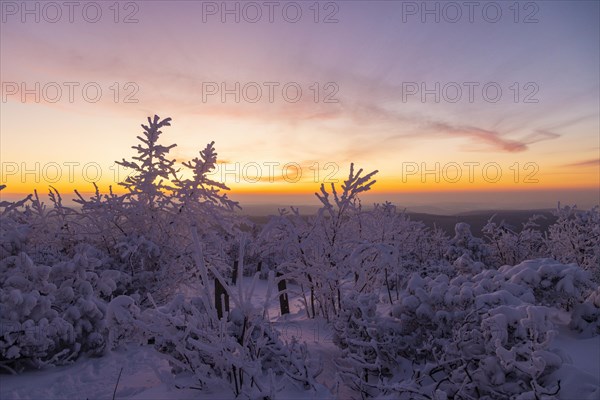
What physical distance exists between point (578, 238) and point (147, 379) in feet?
64.1

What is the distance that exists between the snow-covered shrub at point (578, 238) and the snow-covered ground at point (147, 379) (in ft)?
38.6

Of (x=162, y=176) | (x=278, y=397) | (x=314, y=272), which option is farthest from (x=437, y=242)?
(x=278, y=397)

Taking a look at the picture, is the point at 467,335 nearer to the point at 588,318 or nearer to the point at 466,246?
the point at 588,318

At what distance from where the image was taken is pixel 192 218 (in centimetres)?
1160

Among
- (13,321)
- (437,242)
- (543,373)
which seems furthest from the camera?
(437,242)

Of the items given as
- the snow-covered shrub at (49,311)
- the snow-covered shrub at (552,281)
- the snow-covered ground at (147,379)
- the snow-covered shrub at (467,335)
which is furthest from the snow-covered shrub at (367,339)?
the snow-covered shrub at (49,311)

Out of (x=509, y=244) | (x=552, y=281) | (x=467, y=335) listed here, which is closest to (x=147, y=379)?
(x=467, y=335)

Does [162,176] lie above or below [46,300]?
above

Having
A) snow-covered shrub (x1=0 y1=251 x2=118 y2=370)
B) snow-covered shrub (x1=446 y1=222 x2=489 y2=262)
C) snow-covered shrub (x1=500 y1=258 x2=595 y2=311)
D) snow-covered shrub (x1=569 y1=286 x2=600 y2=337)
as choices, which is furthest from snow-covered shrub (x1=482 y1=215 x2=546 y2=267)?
snow-covered shrub (x1=0 y1=251 x2=118 y2=370)

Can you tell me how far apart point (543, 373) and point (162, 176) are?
404 inches

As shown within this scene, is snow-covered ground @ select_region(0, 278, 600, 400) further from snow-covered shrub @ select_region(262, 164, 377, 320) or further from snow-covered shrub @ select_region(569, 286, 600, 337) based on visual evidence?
snow-covered shrub @ select_region(262, 164, 377, 320)

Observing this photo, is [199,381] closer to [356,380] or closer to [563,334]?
[356,380]

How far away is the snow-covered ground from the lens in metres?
4.94

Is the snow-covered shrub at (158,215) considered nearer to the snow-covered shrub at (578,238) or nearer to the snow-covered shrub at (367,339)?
the snow-covered shrub at (367,339)
